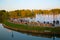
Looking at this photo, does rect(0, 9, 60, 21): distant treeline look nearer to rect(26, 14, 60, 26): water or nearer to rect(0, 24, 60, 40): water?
rect(26, 14, 60, 26): water

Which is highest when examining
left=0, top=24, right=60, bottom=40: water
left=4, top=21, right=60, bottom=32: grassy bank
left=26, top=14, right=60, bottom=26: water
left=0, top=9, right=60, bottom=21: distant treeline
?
left=0, top=9, right=60, bottom=21: distant treeline

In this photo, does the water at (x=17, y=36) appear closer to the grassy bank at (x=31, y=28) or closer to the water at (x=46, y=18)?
the grassy bank at (x=31, y=28)

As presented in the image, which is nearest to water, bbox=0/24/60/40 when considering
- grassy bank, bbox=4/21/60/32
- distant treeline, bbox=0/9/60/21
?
grassy bank, bbox=4/21/60/32

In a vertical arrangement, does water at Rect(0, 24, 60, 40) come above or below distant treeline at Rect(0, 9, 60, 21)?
below

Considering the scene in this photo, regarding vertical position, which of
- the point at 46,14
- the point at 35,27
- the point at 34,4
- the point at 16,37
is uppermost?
the point at 34,4

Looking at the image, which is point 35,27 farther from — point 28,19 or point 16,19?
point 16,19

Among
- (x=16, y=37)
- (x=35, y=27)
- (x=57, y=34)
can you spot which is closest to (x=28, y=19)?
(x=35, y=27)

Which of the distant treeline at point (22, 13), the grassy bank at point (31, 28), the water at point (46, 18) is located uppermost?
the distant treeline at point (22, 13)

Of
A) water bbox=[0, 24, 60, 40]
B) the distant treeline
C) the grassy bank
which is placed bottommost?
water bbox=[0, 24, 60, 40]

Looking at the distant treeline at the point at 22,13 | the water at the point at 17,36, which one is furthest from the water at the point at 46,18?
the water at the point at 17,36

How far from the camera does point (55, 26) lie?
2.96m

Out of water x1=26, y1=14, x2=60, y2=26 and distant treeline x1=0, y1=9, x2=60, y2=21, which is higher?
distant treeline x1=0, y1=9, x2=60, y2=21

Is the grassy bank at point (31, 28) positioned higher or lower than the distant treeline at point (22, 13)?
lower

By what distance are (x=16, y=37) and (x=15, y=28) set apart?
7.4 inches
